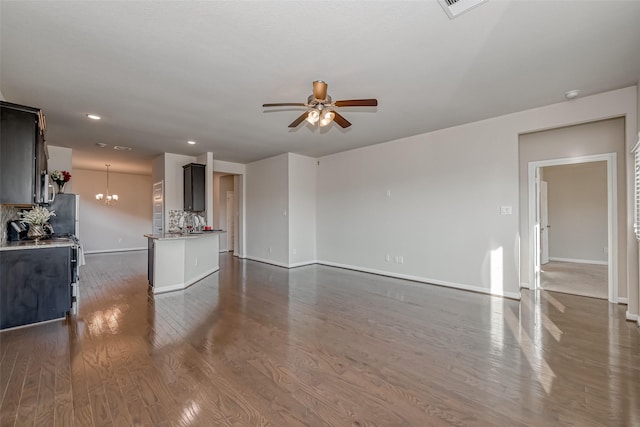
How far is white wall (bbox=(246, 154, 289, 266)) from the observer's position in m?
6.89

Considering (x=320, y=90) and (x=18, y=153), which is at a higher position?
(x=320, y=90)

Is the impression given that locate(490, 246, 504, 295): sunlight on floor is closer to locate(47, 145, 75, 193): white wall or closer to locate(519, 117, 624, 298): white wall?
locate(519, 117, 624, 298): white wall

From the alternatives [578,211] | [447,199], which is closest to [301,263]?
[447,199]

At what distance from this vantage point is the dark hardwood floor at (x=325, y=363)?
1.83 metres

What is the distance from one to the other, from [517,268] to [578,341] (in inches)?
59.8

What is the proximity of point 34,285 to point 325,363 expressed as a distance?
3.48 m

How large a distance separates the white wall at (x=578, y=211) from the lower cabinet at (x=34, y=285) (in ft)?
32.9

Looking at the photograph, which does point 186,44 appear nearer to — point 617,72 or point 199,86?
point 199,86

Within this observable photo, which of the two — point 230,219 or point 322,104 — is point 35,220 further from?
point 230,219

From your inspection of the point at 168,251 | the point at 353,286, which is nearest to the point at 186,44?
the point at 168,251

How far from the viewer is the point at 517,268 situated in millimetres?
4258

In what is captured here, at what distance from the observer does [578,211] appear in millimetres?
7121

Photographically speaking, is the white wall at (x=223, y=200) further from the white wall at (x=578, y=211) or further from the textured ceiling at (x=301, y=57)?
the white wall at (x=578, y=211)

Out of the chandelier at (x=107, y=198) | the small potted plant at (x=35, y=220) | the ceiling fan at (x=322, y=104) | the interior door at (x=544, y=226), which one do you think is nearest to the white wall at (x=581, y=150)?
the interior door at (x=544, y=226)
